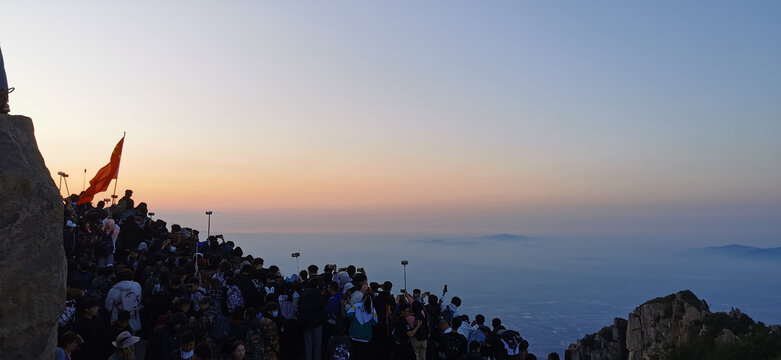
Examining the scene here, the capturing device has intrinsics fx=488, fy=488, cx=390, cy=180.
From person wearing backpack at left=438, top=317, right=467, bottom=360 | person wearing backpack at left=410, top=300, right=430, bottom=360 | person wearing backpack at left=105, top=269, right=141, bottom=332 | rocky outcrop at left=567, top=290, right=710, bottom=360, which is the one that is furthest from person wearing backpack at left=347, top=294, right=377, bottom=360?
rocky outcrop at left=567, top=290, right=710, bottom=360

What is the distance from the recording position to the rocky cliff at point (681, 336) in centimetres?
2119

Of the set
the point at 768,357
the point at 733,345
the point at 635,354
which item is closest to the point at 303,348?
the point at 768,357

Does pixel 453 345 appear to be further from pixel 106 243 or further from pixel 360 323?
pixel 106 243

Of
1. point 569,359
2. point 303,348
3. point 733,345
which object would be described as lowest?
point 733,345

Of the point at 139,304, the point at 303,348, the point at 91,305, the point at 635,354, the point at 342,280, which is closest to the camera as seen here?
the point at 91,305

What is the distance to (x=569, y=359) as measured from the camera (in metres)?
14.3

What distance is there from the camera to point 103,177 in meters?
17.0

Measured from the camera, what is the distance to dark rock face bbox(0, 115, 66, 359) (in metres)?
4.95

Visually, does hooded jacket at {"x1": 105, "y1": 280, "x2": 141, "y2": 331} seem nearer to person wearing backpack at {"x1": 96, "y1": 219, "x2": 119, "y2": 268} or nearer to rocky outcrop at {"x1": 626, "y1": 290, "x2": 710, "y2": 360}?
person wearing backpack at {"x1": 96, "y1": 219, "x2": 119, "y2": 268}

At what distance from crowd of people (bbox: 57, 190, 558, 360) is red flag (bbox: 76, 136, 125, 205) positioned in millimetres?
2644

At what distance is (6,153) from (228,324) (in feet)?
19.0

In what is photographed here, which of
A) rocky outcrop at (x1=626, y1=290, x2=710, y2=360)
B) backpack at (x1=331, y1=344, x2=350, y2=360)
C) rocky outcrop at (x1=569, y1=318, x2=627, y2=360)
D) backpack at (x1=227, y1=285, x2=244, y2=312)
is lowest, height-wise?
rocky outcrop at (x1=569, y1=318, x2=627, y2=360)

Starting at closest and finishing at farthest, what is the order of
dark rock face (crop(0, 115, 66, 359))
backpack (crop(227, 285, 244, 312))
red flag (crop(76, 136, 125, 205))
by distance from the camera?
dark rock face (crop(0, 115, 66, 359)) → backpack (crop(227, 285, 244, 312)) → red flag (crop(76, 136, 125, 205))

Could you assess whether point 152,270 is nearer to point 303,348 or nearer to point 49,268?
point 303,348
